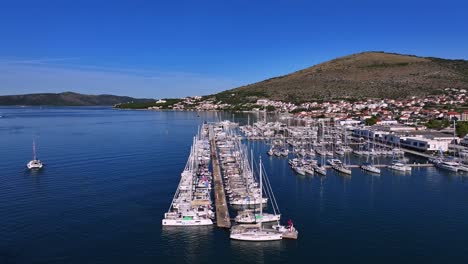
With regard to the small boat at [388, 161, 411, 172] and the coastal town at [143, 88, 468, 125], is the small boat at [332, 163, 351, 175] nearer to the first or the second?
the small boat at [388, 161, 411, 172]

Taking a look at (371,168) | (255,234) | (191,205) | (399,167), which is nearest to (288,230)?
(255,234)

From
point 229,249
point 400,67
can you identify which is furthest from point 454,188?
point 400,67

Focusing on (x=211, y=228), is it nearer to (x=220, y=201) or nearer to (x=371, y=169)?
(x=220, y=201)

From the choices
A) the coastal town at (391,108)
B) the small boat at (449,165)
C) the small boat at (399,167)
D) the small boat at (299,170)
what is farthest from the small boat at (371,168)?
the coastal town at (391,108)

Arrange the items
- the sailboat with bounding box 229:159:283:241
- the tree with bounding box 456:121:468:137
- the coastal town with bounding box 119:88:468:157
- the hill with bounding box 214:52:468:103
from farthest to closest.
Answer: the hill with bounding box 214:52:468:103 < the tree with bounding box 456:121:468:137 < the coastal town with bounding box 119:88:468:157 < the sailboat with bounding box 229:159:283:241

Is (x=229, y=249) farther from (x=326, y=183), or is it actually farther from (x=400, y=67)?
(x=400, y=67)

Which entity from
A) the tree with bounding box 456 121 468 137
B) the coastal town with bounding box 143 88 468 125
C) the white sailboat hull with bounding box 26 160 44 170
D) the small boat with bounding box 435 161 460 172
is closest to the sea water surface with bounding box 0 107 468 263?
the white sailboat hull with bounding box 26 160 44 170
